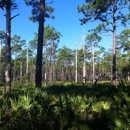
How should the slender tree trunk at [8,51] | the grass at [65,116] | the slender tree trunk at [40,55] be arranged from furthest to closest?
1. the slender tree trunk at [40,55]
2. the slender tree trunk at [8,51]
3. the grass at [65,116]

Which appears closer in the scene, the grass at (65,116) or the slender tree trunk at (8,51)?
the grass at (65,116)

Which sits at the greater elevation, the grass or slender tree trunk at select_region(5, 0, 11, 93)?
slender tree trunk at select_region(5, 0, 11, 93)

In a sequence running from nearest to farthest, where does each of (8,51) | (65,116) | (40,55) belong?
(65,116)
(8,51)
(40,55)

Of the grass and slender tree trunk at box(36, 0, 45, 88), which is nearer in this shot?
the grass

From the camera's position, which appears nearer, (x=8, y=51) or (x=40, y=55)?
(x=8, y=51)

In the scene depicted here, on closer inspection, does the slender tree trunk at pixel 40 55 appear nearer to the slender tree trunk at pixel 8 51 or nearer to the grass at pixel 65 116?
the slender tree trunk at pixel 8 51

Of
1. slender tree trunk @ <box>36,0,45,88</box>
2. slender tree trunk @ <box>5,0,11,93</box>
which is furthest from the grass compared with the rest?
slender tree trunk @ <box>36,0,45,88</box>

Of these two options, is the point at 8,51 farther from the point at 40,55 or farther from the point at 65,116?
the point at 65,116

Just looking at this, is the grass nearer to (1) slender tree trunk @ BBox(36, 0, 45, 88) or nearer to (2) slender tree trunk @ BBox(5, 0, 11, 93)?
Answer: (2) slender tree trunk @ BBox(5, 0, 11, 93)

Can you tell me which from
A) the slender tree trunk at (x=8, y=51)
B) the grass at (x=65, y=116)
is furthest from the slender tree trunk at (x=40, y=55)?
the grass at (x=65, y=116)

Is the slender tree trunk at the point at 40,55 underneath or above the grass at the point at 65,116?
above

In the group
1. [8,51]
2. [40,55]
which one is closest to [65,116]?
[8,51]

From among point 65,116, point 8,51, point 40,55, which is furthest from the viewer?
point 40,55

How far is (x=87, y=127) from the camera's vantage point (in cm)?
429
